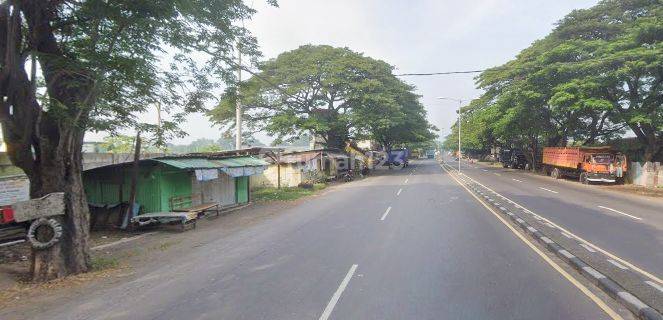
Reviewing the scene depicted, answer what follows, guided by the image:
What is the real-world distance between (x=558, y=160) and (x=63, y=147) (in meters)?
34.3

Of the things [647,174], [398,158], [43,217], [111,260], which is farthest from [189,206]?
[398,158]

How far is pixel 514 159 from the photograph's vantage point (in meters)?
52.9

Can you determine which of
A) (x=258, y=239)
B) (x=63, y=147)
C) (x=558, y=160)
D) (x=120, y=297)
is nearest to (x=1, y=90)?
(x=63, y=147)

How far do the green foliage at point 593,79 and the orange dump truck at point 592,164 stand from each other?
6.56 ft

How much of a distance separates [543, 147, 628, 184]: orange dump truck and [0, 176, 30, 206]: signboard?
97.8 feet

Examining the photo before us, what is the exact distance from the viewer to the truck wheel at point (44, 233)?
26.1ft

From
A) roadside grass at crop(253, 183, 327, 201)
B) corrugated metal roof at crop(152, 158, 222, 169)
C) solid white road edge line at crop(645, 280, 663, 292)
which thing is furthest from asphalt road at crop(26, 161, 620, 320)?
roadside grass at crop(253, 183, 327, 201)

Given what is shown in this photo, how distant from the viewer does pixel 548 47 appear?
3553 cm

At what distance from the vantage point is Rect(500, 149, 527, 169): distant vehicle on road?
51172mm

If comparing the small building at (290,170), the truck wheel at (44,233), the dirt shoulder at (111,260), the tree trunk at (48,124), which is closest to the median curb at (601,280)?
the dirt shoulder at (111,260)

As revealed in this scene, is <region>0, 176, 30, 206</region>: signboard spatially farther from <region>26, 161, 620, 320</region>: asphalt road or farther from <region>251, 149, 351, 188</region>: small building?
<region>251, 149, 351, 188</region>: small building

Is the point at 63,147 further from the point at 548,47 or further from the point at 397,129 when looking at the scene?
the point at 397,129

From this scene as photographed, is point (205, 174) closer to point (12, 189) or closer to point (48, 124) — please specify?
point (12, 189)

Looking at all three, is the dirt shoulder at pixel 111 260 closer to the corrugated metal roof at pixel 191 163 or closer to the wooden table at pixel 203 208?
the wooden table at pixel 203 208
